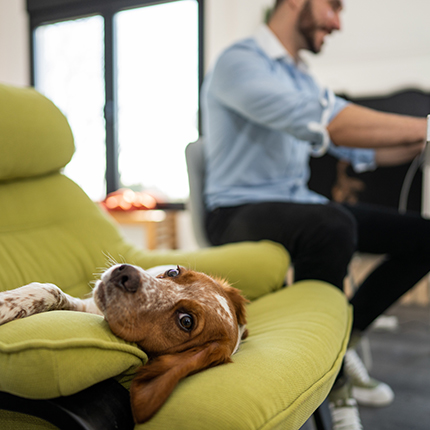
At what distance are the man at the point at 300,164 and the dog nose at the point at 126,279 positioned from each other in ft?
2.61

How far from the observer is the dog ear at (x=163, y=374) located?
2.14 ft

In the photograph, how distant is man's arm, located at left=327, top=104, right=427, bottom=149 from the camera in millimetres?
1588

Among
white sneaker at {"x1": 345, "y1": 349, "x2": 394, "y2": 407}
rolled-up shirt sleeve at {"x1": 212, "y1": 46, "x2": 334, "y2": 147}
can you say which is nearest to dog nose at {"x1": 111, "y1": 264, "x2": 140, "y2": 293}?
rolled-up shirt sleeve at {"x1": 212, "y1": 46, "x2": 334, "y2": 147}

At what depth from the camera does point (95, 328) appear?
739 mm

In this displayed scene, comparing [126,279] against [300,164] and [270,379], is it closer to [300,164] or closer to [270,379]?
[270,379]

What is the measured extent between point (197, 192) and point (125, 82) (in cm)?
339

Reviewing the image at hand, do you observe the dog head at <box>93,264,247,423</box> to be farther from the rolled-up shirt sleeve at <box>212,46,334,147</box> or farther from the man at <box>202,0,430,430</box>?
the rolled-up shirt sleeve at <box>212,46,334,147</box>

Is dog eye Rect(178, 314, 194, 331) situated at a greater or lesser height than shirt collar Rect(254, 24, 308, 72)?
lesser

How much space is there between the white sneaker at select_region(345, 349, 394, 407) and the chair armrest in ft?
4.31

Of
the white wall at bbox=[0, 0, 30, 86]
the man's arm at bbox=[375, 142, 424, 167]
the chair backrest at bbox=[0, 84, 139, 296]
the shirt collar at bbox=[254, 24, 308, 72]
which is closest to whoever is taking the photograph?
the chair backrest at bbox=[0, 84, 139, 296]

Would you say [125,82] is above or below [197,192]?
above

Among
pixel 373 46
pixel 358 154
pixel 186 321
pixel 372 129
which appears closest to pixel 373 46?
pixel 373 46

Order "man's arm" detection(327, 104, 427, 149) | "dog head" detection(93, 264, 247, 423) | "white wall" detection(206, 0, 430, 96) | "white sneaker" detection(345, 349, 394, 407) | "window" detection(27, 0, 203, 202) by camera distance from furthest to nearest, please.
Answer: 1. "window" detection(27, 0, 203, 202)
2. "white wall" detection(206, 0, 430, 96)
3. "white sneaker" detection(345, 349, 394, 407)
4. "man's arm" detection(327, 104, 427, 149)
5. "dog head" detection(93, 264, 247, 423)

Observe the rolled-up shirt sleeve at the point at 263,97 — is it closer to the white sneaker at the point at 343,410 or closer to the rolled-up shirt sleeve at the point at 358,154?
the rolled-up shirt sleeve at the point at 358,154
